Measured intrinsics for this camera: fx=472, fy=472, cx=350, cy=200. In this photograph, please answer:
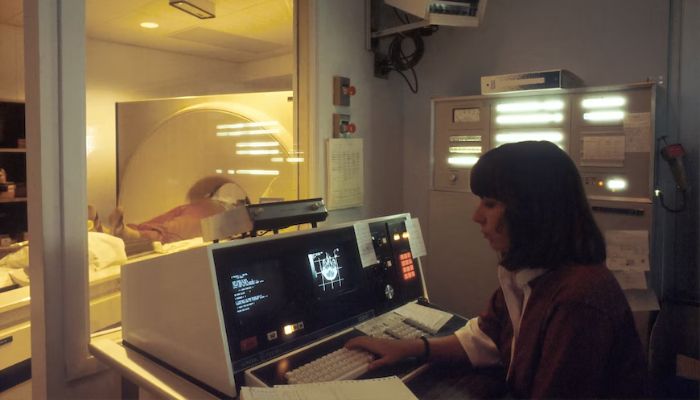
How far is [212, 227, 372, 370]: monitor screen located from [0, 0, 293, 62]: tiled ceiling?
173 centimetres

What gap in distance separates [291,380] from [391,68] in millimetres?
2283

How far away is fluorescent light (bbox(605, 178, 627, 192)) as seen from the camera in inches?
84.4

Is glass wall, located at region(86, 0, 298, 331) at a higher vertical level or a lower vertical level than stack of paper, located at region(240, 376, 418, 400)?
higher

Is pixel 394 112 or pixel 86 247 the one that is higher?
pixel 394 112

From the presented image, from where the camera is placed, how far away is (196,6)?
2773 mm

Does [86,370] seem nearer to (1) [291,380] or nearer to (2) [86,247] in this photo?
(2) [86,247]

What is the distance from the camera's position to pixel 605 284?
1.00 meters

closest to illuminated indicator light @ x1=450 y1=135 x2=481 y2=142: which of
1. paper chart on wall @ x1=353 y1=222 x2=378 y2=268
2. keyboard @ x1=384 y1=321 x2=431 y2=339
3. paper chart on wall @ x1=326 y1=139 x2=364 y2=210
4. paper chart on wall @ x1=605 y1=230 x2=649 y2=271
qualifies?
paper chart on wall @ x1=326 y1=139 x2=364 y2=210

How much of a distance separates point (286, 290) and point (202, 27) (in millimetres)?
2633

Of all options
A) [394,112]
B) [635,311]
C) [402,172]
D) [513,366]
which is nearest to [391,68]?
[394,112]

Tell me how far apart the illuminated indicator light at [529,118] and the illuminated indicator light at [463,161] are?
242mm

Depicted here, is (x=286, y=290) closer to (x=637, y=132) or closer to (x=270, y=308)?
(x=270, y=308)

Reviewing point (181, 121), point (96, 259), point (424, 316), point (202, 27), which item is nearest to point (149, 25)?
point (202, 27)

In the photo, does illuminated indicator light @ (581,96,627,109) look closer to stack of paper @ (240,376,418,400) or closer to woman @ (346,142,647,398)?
woman @ (346,142,647,398)
